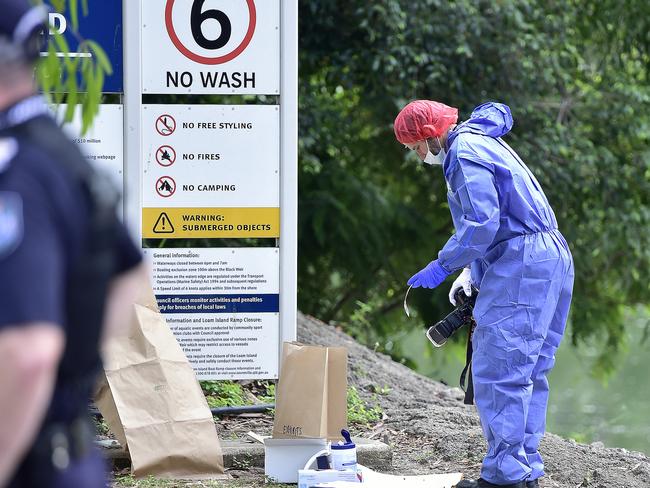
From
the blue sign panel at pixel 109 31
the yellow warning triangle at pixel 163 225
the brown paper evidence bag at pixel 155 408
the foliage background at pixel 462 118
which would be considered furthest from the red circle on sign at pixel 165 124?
the foliage background at pixel 462 118

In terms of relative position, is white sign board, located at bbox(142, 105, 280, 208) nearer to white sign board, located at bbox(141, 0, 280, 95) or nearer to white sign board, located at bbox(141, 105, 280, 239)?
white sign board, located at bbox(141, 105, 280, 239)

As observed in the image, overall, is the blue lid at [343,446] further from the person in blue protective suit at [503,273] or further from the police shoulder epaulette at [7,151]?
the police shoulder epaulette at [7,151]

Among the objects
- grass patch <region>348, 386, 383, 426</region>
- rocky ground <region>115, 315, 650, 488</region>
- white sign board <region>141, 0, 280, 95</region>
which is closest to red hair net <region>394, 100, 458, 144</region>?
white sign board <region>141, 0, 280, 95</region>

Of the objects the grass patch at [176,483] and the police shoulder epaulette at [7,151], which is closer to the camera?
the police shoulder epaulette at [7,151]

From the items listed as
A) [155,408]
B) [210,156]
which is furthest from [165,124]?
[155,408]

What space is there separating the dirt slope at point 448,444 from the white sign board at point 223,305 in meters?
0.81

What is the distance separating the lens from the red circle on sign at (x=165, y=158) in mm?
6219

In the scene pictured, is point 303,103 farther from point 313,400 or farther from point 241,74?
point 313,400

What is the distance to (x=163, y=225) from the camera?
6.25 m

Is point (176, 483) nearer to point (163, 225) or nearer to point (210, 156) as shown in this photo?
point (163, 225)

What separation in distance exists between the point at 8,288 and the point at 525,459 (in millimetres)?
3702

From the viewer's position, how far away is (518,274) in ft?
16.9

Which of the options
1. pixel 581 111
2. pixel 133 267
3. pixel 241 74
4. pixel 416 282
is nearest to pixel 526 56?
pixel 581 111

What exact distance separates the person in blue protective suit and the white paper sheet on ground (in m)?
0.07
